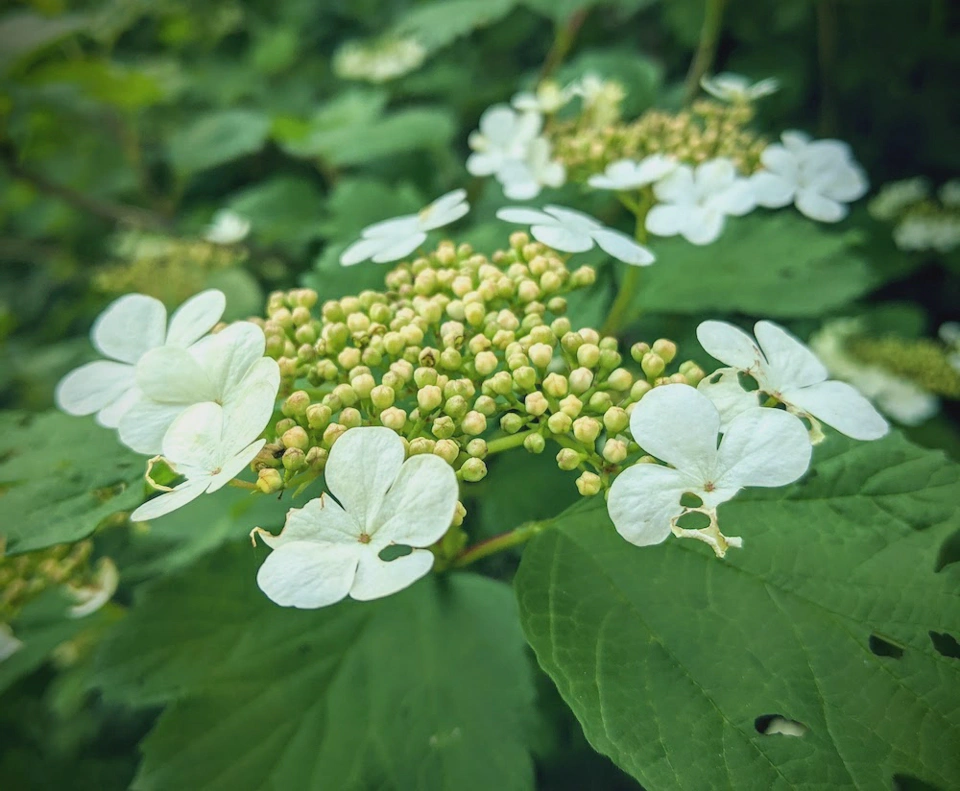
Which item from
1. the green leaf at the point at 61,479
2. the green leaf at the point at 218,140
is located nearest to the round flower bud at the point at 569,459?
the green leaf at the point at 61,479

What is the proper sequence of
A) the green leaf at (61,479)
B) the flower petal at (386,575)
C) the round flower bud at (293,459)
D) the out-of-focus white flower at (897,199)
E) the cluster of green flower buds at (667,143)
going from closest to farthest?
the flower petal at (386,575) → the round flower bud at (293,459) → the green leaf at (61,479) → the cluster of green flower buds at (667,143) → the out-of-focus white flower at (897,199)

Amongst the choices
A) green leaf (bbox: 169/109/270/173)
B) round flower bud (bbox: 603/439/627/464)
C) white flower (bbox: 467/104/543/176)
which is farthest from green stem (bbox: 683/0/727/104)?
round flower bud (bbox: 603/439/627/464)

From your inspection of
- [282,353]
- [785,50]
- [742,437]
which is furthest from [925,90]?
[282,353]

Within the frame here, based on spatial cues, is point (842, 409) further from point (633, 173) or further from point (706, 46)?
point (706, 46)

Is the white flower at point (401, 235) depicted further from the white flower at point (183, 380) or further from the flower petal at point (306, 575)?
the flower petal at point (306, 575)

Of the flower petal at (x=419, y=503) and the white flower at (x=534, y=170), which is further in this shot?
the white flower at (x=534, y=170)

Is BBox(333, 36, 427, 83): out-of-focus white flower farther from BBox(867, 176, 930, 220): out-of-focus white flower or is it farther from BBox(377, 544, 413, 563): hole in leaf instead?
BBox(377, 544, 413, 563): hole in leaf

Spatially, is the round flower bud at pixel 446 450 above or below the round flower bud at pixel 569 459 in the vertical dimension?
above

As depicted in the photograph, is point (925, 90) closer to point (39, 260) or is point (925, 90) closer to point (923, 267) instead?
point (923, 267)
